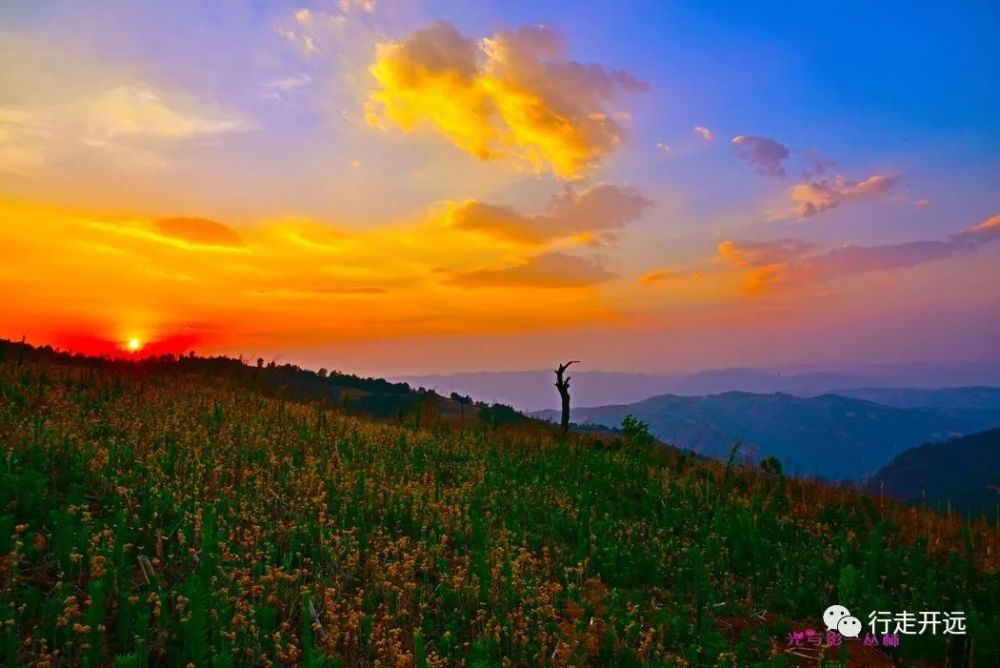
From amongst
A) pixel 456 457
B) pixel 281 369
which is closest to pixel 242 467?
pixel 456 457

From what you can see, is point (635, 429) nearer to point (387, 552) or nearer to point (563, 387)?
point (563, 387)

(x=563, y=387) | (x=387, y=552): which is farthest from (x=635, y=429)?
(x=387, y=552)

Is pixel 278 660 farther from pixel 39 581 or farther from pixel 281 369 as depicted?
pixel 281 369

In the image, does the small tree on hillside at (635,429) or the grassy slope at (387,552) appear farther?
the small tree on hillside at (635,429)

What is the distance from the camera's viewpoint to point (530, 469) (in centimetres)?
1399

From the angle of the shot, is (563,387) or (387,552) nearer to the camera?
(387,552)

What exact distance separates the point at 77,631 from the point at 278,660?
5.32 ft

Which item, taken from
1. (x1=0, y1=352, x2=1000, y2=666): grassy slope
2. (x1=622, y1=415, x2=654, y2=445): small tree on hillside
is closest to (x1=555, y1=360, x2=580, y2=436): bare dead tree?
(x1=622, y1=415, x2=654, y2=445): small tree on hillside

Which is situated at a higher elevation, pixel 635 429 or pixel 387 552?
pixel 635 429

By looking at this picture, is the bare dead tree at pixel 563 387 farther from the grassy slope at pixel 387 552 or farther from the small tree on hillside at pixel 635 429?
the grassy slope at pixel 387 552

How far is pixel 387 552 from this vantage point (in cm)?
814

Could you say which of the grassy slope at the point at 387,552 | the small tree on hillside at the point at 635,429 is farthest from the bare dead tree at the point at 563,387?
the grassy slope at the point at 387,552

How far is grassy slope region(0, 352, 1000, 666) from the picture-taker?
595 centimetres

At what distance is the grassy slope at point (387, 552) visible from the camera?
5.95m
